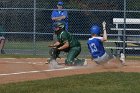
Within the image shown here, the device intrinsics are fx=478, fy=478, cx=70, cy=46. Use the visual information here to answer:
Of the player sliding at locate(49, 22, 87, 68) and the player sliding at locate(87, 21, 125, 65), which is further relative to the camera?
the player sliding at locate(49, 22, 87, 68)

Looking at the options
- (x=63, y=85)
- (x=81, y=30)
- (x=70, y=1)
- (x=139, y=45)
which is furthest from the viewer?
Answer: (x=70, y=1)

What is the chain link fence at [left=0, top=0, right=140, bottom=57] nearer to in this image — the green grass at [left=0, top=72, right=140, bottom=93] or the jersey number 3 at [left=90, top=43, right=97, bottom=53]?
the jersey number 3 at [left=90, top=43, right=97, bottom=53]

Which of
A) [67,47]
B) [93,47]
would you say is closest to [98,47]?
[93,47]

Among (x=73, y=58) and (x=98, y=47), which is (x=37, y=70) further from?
(x=98, y=47)

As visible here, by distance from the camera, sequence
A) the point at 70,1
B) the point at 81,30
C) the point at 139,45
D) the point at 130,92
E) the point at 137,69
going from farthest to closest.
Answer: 1. the point at 70,1
2. the point at 81,30
3. the point at 139,45
4. the point at 137,69
5. the point at 130,92

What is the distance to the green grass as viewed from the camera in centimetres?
862

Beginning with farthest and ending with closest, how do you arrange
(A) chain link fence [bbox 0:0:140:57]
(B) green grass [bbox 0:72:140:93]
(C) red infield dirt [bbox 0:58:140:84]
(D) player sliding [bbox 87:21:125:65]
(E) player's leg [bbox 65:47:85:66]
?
(A) chain link fence [bbox 0:0:140:57]
(E) player's leg [bbox 65:47:85:66]
(D) player sliding [bbox 87:21:125:65]
(C) red infield dirt [bbox 0:58:140:84]
(B) green grass [bbox 0:72:140:93]

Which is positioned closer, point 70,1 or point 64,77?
point 64,77

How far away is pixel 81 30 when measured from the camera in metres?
19.9

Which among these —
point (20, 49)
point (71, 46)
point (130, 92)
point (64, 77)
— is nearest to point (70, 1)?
point (20, 49)

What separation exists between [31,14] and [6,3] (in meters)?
1.15

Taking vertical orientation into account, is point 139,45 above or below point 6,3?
below

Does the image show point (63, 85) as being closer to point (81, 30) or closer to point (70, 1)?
point (81, 30)

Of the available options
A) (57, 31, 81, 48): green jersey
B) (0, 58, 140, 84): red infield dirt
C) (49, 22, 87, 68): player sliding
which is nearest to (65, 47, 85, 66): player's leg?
(49, 22, 87, 68): player sliding
